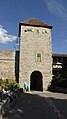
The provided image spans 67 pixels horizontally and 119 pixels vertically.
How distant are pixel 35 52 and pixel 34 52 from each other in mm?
169

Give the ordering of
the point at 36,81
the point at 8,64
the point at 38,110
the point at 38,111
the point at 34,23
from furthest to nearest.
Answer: the point at 36,81 → the point at 34,23 → the point at 8,64 → the point at 38,110 → the point at 38,111

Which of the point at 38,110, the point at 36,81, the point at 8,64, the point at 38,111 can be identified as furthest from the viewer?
the point at 36,81

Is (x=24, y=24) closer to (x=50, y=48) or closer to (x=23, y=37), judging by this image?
(x=23, y=37)

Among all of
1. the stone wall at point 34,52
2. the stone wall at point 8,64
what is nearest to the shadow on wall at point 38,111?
the stone wall at point 34,52

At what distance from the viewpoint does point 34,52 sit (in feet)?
124

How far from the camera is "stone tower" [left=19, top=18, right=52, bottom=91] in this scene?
1465 inches

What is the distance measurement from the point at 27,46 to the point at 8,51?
11.6 feet

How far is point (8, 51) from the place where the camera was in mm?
38688

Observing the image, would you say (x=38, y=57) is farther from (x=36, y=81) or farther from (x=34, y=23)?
(x=36, y=81)

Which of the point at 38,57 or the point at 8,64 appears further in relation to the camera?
the point at 8,64

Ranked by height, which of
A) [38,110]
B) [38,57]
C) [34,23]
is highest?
[34,23]

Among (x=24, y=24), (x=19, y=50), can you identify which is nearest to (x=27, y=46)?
(x=19, y=50)

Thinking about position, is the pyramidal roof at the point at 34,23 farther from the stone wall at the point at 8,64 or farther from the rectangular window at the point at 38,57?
the stone wall at the point at 8,64

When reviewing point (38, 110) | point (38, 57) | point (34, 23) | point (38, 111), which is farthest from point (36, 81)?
point (38, 111)
